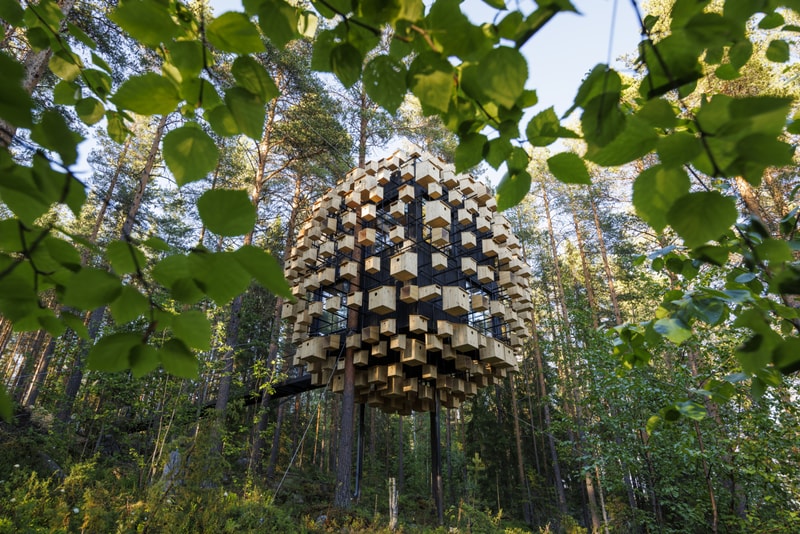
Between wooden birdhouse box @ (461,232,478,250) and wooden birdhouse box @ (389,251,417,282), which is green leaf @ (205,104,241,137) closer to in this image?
wooden birdhouse box @ (389,251,417,282)

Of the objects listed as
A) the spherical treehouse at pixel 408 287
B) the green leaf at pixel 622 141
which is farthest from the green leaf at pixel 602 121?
the spherical treehouse at pixel 408 287

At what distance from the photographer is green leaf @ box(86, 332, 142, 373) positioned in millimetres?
615

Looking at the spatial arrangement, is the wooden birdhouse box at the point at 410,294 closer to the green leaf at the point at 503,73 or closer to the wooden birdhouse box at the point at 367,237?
the wooden birdhouse box at the point at 367,237

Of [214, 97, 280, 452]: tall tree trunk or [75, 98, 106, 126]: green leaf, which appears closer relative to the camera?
[75, 98, 106, 126]: green leaf

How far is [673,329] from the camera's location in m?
1.00

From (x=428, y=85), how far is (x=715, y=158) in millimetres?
392

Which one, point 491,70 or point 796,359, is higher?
point 491,70

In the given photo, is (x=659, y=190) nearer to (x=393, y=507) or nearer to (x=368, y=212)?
(x=368, y=212)

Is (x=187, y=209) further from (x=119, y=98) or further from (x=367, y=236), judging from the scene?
(x=119, y=98)

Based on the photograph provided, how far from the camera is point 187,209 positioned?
671 inches

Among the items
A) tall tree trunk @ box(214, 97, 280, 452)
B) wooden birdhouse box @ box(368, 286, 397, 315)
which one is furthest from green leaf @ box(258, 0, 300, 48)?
tall tree trunk @ box(214, 97, 280, 452)

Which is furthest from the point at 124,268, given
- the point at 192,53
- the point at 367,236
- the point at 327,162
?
the point at 327,162

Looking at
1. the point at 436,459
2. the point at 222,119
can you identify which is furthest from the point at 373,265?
the point at 222,119

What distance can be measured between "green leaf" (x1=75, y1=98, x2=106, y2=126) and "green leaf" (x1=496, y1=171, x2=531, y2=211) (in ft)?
3.42
